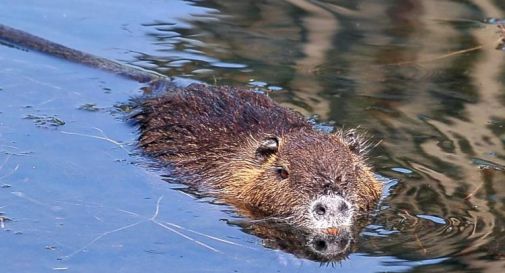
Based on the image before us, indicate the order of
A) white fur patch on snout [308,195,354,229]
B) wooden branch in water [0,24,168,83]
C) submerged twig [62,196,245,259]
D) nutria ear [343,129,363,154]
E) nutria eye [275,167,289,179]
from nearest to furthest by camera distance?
submerged twig [62,196,245,259] → white fur patch on snout [308,195,354,229] → nutria eye [275,167,289,179] → nutria ear [343,129,363,154] → wooden branch in water [0,24,168,83]

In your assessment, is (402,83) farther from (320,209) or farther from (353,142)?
(320,209)

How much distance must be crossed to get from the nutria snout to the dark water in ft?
0.56

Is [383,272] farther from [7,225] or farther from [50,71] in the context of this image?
[50,71]

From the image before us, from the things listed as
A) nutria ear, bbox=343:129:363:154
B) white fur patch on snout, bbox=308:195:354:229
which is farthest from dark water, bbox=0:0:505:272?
nutria ear, bbox=343:129:363:154

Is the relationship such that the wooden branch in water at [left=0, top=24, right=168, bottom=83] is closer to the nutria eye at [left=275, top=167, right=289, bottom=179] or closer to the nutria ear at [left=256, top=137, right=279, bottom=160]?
the nutria ear at [left=256, top=137, right=279, bottom=160]

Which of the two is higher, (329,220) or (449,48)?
(449,48)

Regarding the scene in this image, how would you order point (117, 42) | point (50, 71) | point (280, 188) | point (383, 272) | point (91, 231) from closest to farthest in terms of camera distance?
point (383, 272), point (91, 231), point (280, 188), point (50, 71), point (117, 42)

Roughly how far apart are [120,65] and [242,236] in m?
2.88

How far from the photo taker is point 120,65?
28.6 feet

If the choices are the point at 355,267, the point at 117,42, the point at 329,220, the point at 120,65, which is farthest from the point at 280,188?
the point at 117,42

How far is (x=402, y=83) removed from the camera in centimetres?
862

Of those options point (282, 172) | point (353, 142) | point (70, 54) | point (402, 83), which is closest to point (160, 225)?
point (282, 172)

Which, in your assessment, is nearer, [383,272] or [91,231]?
[383,272]

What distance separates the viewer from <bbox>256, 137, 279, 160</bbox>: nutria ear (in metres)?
6.57
